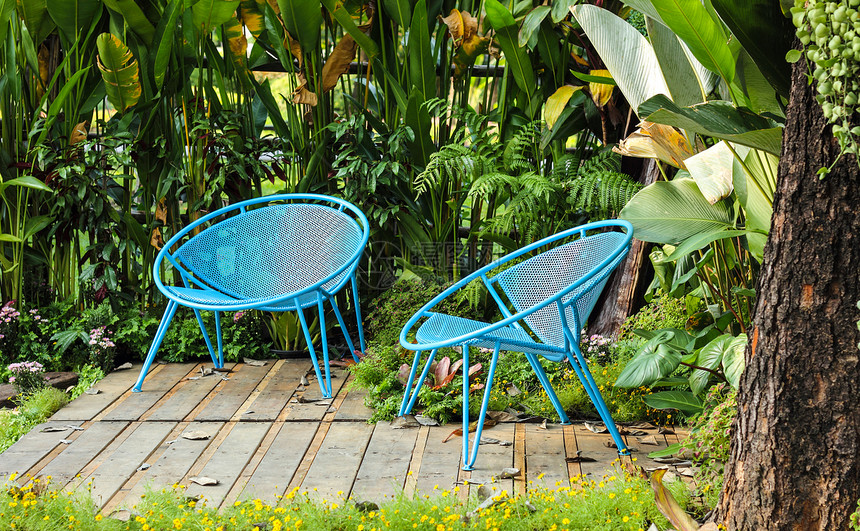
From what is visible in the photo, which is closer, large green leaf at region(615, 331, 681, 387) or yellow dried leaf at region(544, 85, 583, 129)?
large green leaf at region(615, 331, 681, 387)

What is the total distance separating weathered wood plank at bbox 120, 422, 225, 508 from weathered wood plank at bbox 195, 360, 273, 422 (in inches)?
4.2

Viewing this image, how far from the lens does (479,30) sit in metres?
3.96

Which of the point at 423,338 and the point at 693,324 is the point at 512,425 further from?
the point at 693,324

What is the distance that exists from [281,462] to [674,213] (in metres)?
1.52

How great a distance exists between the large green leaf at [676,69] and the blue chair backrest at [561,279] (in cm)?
49

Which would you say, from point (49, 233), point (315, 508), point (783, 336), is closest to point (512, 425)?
point (315, 508)

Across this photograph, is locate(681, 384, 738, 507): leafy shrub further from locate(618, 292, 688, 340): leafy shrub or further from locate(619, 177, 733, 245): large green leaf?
locate(618, 292, 688, 340): leafy shrub

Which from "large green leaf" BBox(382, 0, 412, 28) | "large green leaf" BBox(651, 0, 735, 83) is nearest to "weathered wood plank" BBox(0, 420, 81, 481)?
"large green leaf" BBox(382, 0, 412, 28)

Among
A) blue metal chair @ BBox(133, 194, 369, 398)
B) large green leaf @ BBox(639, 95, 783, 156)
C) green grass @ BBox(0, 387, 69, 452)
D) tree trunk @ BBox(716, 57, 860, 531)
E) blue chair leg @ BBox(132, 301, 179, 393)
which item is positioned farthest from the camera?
blue metal chair @ BBox(133, 194, 369, 398)

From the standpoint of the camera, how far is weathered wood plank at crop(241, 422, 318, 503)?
245 centimetres

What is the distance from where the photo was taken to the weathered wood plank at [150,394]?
315 cm

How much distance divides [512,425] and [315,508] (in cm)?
104

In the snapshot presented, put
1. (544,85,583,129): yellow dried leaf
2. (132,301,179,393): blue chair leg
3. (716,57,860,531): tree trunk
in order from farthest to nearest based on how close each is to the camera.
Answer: (544,85,583,129): yellow dried leaf, (132,301,179,393): blue chair leg, (716,57,860,531): tree trunk

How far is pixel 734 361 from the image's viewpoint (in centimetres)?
214
